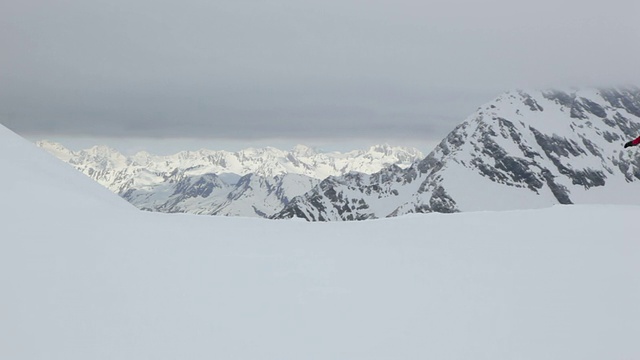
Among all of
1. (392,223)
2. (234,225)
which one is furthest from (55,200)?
(392,223)

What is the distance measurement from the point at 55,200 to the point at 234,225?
4656 mm

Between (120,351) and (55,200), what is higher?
(55,200)

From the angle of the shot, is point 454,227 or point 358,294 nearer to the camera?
point 358,294

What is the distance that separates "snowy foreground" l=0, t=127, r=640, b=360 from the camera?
8.20 m

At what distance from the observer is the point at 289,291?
990 centimetres

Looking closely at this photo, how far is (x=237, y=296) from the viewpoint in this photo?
9.52 meters

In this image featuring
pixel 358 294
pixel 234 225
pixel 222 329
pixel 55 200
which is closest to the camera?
pixel 222 329

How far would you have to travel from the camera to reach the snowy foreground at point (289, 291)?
26.9 ft

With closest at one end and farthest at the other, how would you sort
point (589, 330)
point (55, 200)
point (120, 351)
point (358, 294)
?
point (120, 351), point (589, 330), point (358, 294), point (55, 200)

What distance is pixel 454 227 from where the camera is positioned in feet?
52.1

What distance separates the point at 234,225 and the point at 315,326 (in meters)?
6.76

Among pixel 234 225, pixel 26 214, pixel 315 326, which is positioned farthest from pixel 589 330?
pixel 26 214

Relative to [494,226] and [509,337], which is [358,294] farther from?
[494,226]

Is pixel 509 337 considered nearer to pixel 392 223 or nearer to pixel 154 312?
pixel 154 312
